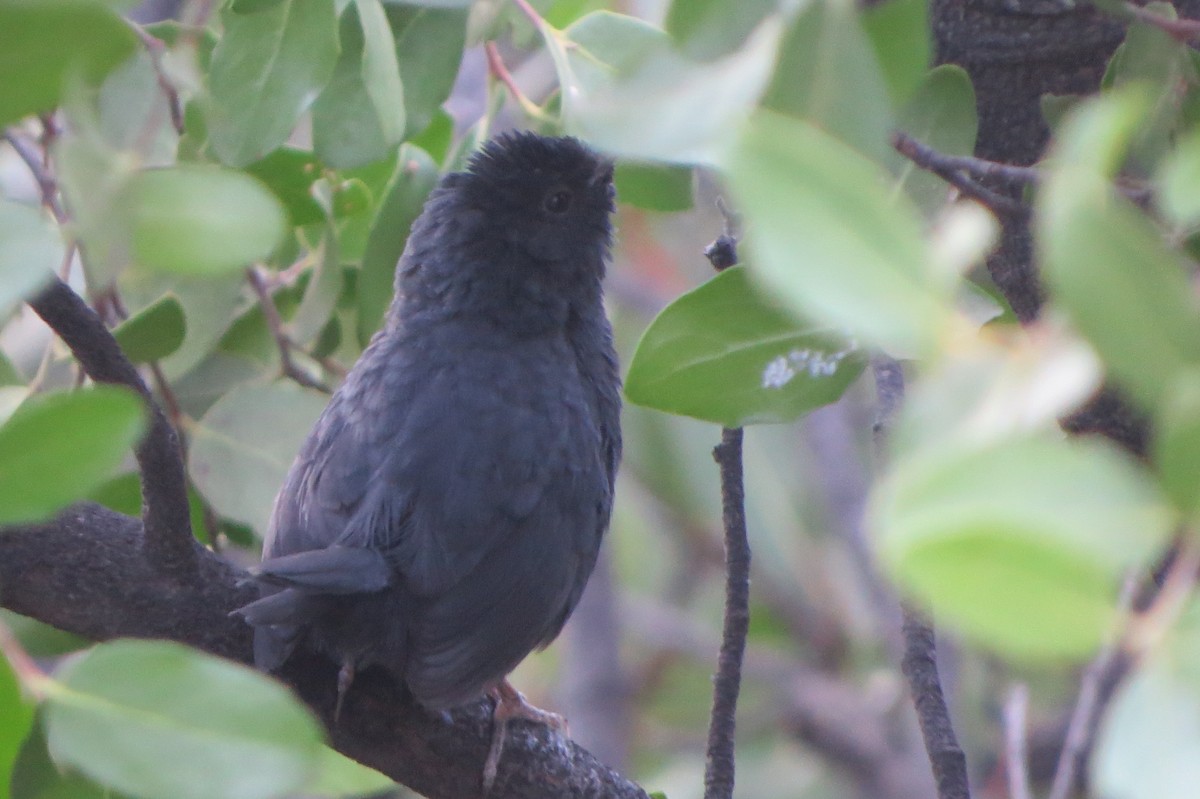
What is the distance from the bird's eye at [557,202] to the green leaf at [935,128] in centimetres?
145

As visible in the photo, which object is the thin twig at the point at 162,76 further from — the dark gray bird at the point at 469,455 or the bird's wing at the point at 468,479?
the bird's wing at the point at 468,479

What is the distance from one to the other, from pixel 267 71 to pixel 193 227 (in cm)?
109

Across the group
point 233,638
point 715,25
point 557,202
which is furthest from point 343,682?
point 715,25

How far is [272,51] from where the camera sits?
2121mm

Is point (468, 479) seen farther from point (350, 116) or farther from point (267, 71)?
point (267, 71)

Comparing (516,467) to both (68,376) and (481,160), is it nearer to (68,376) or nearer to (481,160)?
(481,160)

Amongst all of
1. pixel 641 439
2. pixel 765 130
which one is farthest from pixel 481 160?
pixel 641 439

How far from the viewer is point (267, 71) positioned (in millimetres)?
2145

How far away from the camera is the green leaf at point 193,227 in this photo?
3.76 feet

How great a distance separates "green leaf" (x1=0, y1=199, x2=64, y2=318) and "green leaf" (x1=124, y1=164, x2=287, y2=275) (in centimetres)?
9

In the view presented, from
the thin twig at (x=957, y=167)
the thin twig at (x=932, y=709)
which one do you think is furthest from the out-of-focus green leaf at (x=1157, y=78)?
the thin twig at (x=932, y=709)

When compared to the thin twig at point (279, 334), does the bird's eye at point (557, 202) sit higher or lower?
higher

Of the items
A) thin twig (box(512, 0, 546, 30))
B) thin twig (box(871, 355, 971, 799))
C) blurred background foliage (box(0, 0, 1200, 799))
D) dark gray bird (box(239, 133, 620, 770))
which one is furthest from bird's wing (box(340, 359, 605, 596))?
thin twig (box(512, 0, 546, 30))

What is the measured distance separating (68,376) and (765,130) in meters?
2.56
